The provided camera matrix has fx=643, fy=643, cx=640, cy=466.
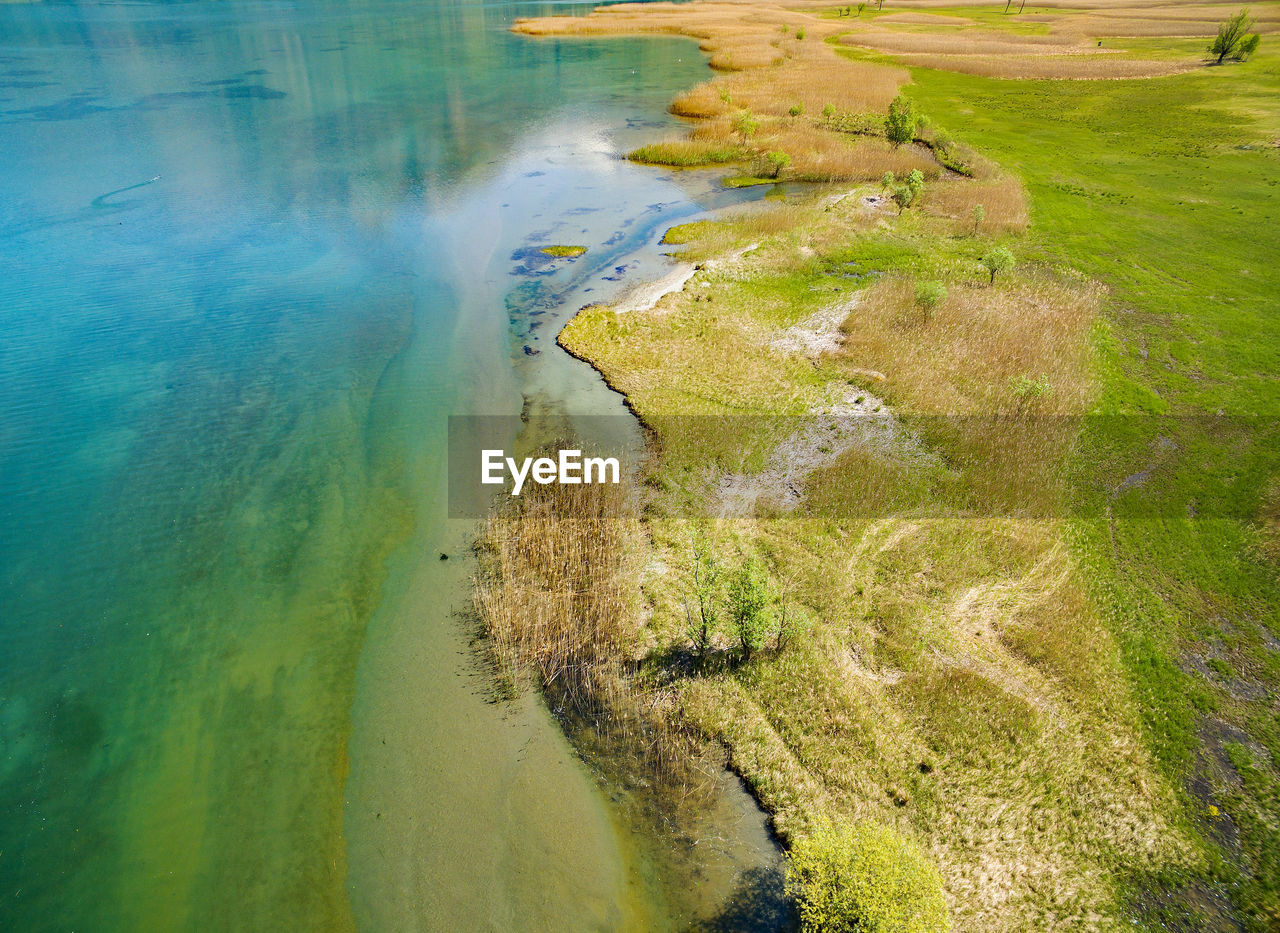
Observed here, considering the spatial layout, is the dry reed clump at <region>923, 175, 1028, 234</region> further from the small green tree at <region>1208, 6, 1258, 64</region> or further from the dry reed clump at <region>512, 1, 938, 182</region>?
the small green tree at <region>1208, 6, 1258, 64</region>

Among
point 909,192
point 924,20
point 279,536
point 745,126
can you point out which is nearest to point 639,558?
point 279,536

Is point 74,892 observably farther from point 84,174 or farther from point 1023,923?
point 84,174

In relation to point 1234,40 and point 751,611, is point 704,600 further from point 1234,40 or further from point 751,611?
Result: point 1234,40

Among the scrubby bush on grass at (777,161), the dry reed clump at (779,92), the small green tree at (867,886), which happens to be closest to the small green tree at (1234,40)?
the dry reed clump at (779,92)

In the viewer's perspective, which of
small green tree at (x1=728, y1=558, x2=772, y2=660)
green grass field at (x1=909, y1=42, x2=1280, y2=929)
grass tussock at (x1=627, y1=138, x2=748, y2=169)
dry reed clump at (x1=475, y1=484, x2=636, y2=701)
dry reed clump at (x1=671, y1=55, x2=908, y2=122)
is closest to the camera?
green grass field at (x1=909, y1=42, x2=1280, y2=929)

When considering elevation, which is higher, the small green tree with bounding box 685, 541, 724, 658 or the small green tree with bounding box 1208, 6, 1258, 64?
the small green tree with bounding box 1208, 6, 1258, 64

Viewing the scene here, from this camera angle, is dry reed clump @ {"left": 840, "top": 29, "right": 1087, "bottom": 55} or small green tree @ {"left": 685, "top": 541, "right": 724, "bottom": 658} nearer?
small green tree @ {"left": 685, "top": 541, "right": 724, "bottom": 658}

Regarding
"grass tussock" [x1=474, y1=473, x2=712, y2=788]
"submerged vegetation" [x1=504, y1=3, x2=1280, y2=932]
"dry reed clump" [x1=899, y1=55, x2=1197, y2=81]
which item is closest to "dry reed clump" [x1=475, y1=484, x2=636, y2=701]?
"grass tussock" [x1=474, y1=473, x2=712, y2=788]
